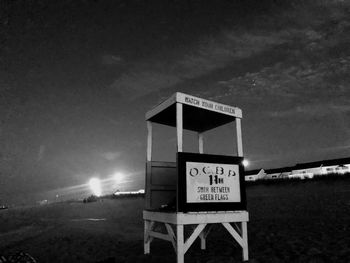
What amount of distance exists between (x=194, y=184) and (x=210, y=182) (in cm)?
50

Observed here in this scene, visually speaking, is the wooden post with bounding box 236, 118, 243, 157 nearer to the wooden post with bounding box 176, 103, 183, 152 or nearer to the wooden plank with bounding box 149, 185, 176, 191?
the wooden post with bounding box 176, 103, 183, 152

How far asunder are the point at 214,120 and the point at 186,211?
10.4 ft

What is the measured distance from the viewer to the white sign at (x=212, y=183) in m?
6.47

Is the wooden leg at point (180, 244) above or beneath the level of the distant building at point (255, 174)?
beneath

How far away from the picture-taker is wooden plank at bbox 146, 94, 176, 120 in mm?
6863

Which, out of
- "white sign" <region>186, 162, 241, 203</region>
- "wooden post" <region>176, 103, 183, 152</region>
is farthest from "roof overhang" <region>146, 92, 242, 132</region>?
"white sign" <region>186, 162, 241, 203</region>

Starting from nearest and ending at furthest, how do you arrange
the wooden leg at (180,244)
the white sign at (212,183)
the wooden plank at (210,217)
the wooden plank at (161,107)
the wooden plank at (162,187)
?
1. the wooden leg at (180,244)
2. the wooden plank at (210,217)
3. the white sign at (212,183)
4. the wooden plank at (161,107)
5. the wooden plank at (162,187)

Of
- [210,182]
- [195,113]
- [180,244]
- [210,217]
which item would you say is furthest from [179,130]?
[180,244]

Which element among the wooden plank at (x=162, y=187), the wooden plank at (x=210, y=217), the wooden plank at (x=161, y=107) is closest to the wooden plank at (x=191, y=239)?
the wooden plank at (x=210, y=217)

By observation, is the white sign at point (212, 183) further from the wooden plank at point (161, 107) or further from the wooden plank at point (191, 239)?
the wooden plank at point (161, 107)

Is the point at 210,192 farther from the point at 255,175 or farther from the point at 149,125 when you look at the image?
the point at 255,175

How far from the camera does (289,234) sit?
335 inches

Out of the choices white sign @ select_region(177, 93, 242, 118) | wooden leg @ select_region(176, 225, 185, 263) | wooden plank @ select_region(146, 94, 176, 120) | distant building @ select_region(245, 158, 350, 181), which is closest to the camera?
wooden leg @ select_region(176, 225, 185, 263)

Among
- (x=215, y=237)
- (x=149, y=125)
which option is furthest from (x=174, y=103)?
(x=215, y=237)
